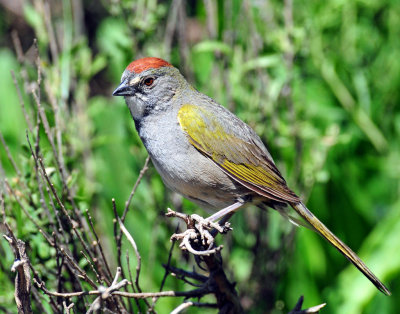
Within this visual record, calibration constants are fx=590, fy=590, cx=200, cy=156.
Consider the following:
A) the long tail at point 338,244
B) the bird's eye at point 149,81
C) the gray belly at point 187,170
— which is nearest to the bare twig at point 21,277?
the gray belly at point 187,170

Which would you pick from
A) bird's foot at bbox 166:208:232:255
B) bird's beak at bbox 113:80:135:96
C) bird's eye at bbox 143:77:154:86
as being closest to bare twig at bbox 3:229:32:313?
bird's foot at bbox 166:208:232:255

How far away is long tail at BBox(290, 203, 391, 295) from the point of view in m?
2.62

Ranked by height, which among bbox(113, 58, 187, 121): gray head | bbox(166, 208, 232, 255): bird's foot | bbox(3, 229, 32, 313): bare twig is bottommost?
bbox(166, 208, 232, 255): bird's foot

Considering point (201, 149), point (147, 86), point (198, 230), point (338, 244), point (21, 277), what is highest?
point (147, 86)

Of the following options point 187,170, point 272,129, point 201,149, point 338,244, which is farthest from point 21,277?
point 272,129

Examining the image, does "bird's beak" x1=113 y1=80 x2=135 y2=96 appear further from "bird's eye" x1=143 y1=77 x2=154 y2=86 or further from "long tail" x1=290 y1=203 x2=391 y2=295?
"long tail" x1=290 y1=203 x2=391 y2=295

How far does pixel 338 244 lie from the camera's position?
278cm

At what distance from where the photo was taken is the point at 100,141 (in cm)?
379

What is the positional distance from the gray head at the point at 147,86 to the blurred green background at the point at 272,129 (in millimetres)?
491

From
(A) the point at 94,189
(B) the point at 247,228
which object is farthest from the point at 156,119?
(B) the point at 247,228

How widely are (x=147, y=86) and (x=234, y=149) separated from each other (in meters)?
0.55

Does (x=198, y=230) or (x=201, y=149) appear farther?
(x=201, y=149)

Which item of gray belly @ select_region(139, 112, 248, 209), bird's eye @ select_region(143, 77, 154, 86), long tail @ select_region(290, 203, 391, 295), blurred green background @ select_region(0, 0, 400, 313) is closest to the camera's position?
long tail @ select_region(290, 203, 391, 295)

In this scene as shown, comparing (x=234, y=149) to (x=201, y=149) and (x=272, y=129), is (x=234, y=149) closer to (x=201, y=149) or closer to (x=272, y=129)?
(x=201, y=149)
